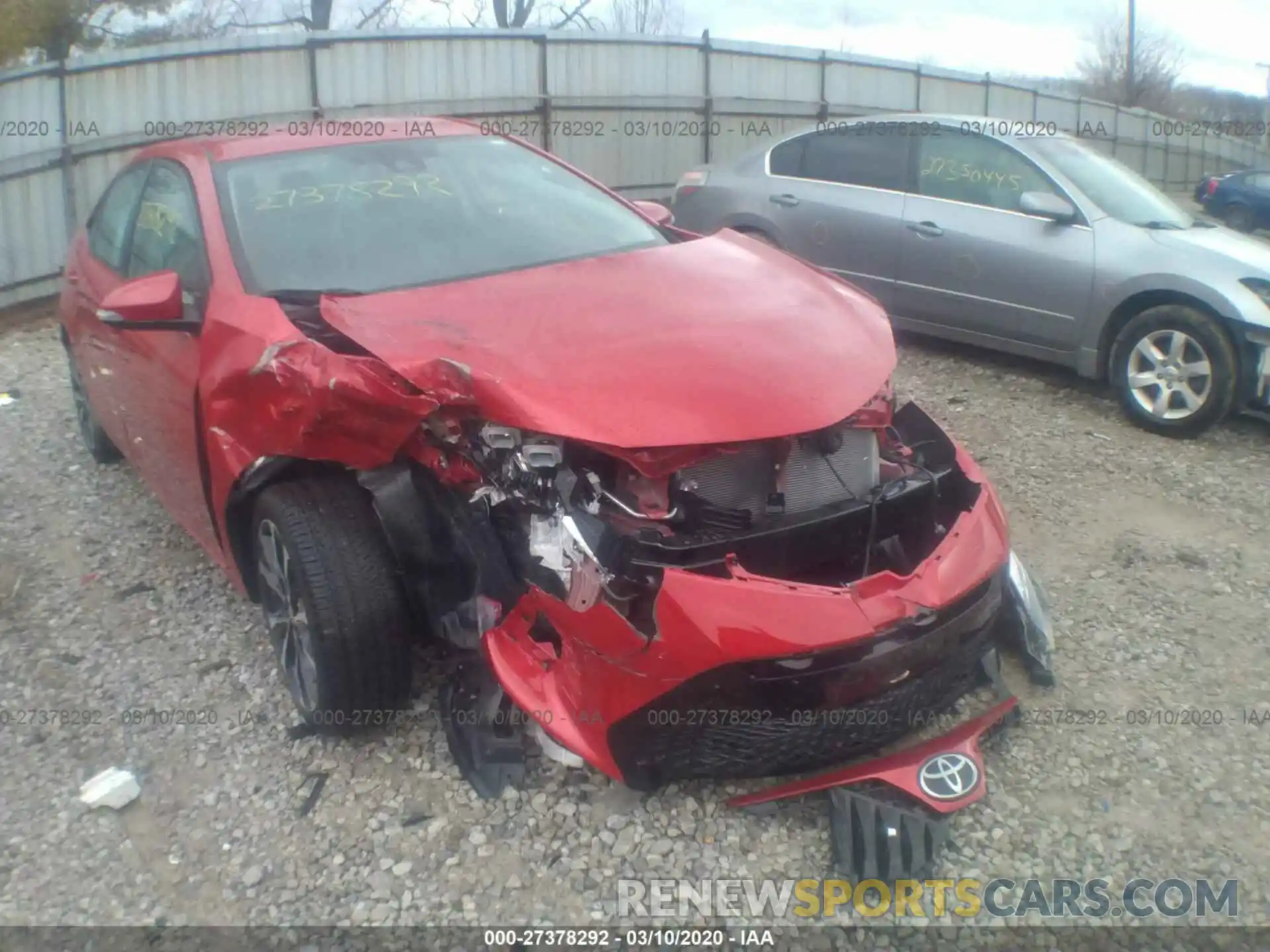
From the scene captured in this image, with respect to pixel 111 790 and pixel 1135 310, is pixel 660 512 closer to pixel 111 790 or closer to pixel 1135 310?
pixel 111 790

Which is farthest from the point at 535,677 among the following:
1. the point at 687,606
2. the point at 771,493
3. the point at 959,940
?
the point at 959,940

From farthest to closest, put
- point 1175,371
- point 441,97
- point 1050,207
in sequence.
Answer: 1. point 441,97
2. point 1050,207
3. point 1175,371

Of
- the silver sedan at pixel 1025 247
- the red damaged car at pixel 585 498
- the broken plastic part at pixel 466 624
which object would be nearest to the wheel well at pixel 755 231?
the silver sedan at pixel 1025 247

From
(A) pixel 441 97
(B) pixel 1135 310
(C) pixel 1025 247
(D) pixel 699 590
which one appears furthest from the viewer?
(A) pixel 441 97

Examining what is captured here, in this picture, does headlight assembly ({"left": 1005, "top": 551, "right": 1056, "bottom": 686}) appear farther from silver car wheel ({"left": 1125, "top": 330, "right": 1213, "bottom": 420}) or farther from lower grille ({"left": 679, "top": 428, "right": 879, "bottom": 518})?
silver car wheel ({"left": 1125, "top": 330, "right": 1213, "bottom": 420})

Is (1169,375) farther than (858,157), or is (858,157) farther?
Answer: (858,157)

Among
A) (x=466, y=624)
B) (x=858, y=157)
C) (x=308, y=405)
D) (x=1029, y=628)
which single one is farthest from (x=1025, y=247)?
(x=308, y=405)

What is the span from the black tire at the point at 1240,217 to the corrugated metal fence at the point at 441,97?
21.5 feet

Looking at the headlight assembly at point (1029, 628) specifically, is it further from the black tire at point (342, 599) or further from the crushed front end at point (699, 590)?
the black tire at point (342, 599)

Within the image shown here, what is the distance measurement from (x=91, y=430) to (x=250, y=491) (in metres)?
2.58

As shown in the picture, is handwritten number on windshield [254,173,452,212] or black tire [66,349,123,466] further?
black tire [66,349,123,466]

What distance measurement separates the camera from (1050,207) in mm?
5594

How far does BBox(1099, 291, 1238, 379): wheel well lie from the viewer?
5.17m

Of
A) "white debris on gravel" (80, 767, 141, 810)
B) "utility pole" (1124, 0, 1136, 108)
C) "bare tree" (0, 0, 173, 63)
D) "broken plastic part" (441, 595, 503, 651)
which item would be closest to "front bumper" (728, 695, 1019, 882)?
"broken plastic part" (441, 595, 503, 651)
